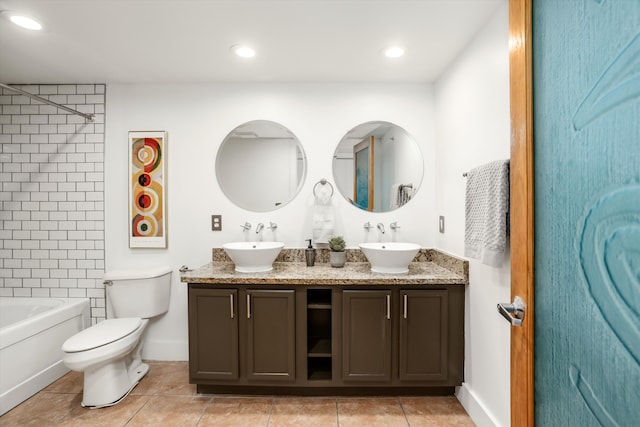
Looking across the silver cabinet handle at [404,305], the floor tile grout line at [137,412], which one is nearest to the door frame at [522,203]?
the silver cabinet handle at [404,305]

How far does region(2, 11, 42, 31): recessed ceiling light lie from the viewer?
1727mm

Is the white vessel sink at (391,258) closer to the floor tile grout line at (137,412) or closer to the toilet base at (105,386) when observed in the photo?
the floor tile grout line at (137,412)

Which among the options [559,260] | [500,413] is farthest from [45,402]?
[559,260]

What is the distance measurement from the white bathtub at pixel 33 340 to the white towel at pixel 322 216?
2029mm

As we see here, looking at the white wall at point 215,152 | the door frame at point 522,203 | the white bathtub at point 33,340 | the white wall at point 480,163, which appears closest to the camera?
Result: the door frame at point 522,203

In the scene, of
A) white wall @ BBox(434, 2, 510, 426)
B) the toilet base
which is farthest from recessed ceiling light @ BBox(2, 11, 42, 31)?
white wall @ BBox(434, 2, 510, 426)

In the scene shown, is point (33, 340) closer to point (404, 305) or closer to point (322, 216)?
point (322, 216)

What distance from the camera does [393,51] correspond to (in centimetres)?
212

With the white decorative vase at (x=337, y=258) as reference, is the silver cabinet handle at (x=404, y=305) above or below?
below

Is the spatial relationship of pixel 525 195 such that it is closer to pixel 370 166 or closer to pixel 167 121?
pixel 370 166

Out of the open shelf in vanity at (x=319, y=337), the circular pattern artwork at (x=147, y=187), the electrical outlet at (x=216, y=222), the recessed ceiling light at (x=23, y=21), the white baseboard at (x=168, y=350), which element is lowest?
the white baseboard at (x=168, y=350)

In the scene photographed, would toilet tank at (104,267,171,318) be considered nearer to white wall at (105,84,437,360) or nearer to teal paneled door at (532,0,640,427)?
white wall at (105,84,437,360)

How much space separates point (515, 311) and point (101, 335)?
2372 millimetres

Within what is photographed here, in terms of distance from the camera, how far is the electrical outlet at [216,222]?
2.67m
